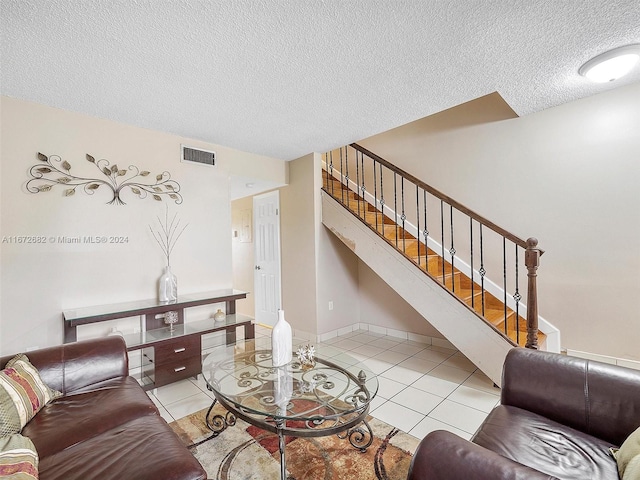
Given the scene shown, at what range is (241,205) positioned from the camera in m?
5.70

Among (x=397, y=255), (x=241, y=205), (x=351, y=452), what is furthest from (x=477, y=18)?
(x=241, y=205)

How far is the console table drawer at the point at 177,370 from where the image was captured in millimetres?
2797

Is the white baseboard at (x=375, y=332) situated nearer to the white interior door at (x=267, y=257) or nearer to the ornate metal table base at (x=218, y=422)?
the white interior door at (x=267, y=257)

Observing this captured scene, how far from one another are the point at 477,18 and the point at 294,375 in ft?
Result: 8.03

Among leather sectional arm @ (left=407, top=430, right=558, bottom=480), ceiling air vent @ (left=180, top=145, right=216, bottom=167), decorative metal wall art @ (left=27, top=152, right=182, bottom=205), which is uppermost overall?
ceiling air vent @ (left=180, top=145, right=216, bottom=167)

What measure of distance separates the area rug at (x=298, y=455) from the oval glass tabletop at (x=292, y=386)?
0.63ft

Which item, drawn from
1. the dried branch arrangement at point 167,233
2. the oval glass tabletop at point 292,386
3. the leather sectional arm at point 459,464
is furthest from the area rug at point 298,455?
the dried branch arrangement at point 167,233

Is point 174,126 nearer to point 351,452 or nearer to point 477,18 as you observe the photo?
point 477,18

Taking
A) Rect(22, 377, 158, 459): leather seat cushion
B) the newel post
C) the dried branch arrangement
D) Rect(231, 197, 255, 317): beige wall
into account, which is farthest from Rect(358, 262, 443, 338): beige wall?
Rect(22, 377, 158, 459): leather seat cushion

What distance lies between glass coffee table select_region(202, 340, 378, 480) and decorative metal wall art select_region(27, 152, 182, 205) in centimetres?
186

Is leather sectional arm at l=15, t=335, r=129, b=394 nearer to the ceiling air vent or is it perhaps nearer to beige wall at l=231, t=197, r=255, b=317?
the ceiling air vent

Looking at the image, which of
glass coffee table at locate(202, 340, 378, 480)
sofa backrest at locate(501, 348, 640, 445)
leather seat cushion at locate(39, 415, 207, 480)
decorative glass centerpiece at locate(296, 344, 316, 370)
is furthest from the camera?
decorative glass centerpiece at locate(296, 344, 316, 370)

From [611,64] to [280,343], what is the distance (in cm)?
304

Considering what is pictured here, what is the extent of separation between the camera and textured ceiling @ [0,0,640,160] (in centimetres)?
170
